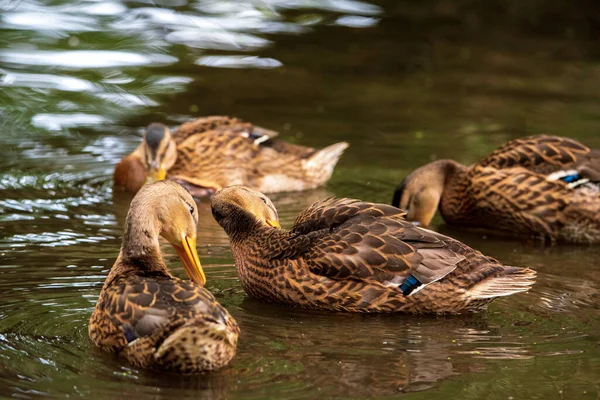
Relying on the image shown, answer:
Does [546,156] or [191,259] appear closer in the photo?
[191,259]

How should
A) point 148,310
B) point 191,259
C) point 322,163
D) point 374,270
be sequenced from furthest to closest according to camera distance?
point 322,163 → point 374,270 → point 191,259 → point 148,310

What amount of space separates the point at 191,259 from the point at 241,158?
167 inches

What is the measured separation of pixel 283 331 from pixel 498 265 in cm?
158

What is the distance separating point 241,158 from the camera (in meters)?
11.7

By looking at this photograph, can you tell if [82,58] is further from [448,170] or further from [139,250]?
[139,250]

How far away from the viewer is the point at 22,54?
51.1 ft

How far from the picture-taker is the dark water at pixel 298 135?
21.4ft

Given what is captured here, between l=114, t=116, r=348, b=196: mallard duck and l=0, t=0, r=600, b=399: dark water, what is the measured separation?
0.95 ft

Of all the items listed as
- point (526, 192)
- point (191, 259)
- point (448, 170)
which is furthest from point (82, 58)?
point (191, 259)

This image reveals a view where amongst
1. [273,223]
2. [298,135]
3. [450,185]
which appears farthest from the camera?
[298,135]

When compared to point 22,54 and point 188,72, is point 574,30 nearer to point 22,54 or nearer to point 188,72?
point 188,72

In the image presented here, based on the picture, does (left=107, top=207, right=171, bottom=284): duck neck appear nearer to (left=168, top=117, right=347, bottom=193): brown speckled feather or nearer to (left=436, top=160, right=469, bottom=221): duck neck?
(left=436, top=160, right=469, bottom=221): duck neck

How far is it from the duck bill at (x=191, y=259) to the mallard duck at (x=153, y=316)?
385 millimetres

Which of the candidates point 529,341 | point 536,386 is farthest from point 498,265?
point 536,386
